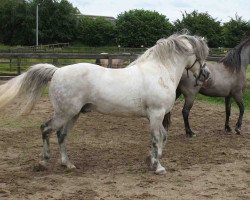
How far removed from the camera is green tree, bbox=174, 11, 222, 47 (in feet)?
149

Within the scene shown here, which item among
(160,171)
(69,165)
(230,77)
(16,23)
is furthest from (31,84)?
(16,23)

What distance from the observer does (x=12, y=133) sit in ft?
25.5

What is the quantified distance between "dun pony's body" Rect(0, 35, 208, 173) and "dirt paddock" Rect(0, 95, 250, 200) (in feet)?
1.26

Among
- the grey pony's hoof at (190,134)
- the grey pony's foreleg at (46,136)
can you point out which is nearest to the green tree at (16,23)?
the grey pony's hoof at (190,134)

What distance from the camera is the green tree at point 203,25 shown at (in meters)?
45.4

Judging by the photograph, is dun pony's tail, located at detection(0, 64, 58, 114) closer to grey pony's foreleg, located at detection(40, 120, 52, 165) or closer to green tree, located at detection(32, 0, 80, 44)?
grey pony's foreleg, located at detection(40, 120, 52, 165)

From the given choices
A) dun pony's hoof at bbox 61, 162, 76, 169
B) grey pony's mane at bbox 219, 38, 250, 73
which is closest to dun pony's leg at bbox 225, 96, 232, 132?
grey pony's mane at bbox 219, 38, 250, 73

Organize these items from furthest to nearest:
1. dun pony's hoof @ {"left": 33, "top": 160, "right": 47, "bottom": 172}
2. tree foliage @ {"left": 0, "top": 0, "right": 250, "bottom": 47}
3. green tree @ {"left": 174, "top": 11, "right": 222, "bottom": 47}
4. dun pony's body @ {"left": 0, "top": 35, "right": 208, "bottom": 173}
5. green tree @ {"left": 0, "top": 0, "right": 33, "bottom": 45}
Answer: green tree @ {"left": 0, "top": 0, "right": 33, "bottom": 45}, tree foliage @ {"left": 0, "top": 0, "right": 250, "bottom": 47}, green tree @ {"left": 174, "top": 11, "right": 222, "bottom": 47}, dun pony's hoof @ {"left": 33, "top": 160, "right": 47, "bottom": 172}, dun pony's body @ {"left": 0, "top": 35, "right": 208, "bottom": 173}

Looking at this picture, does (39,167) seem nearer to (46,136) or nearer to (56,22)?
(46,136)

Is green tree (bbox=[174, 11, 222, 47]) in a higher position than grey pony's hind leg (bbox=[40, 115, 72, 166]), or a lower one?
higher

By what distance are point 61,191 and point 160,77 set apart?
2.01 meters

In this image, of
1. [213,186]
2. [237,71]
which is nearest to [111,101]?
[213,186]

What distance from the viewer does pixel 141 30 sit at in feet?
169

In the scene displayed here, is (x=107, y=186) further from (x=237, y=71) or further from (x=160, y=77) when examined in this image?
(x=237, y=71)
